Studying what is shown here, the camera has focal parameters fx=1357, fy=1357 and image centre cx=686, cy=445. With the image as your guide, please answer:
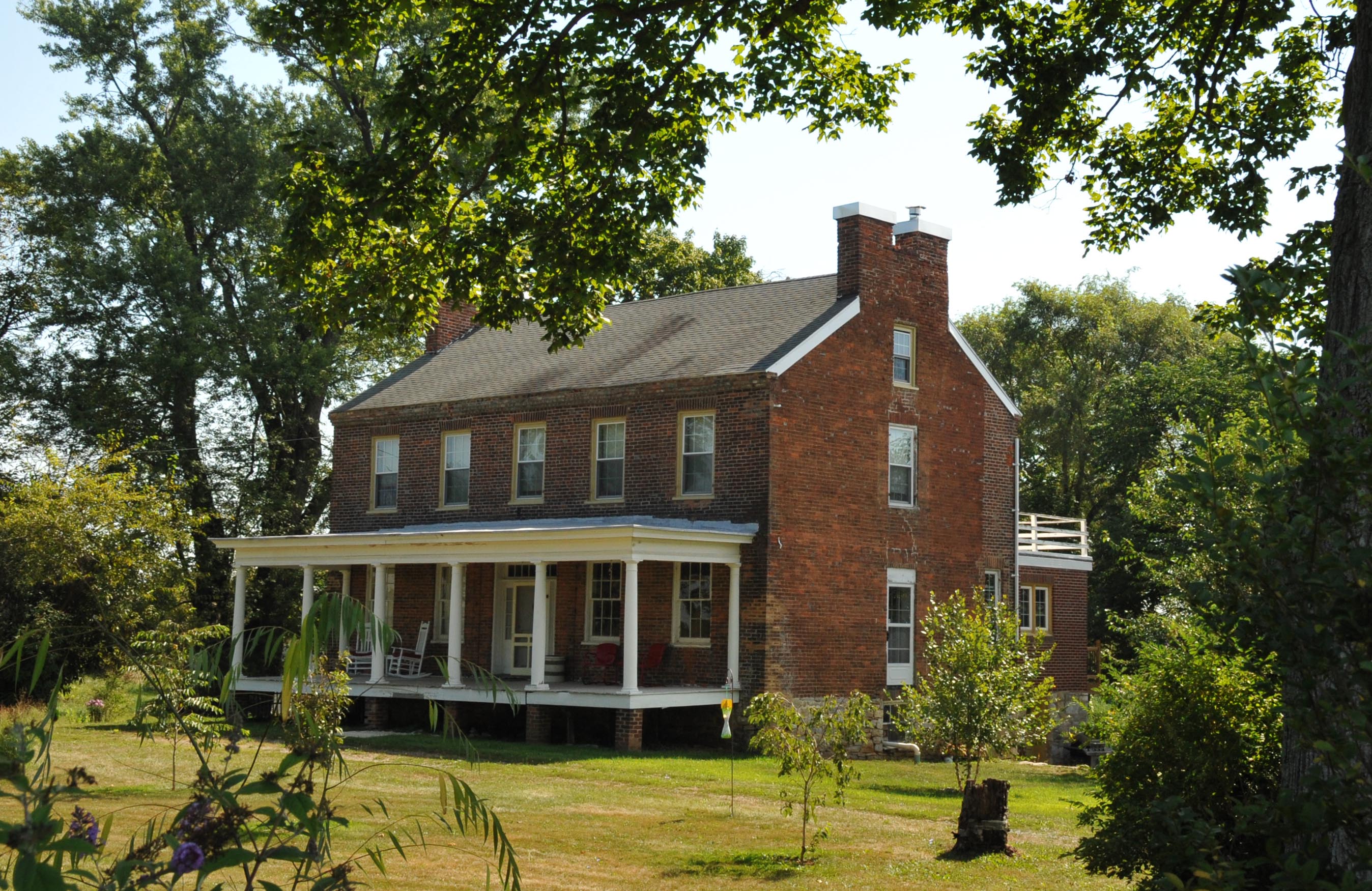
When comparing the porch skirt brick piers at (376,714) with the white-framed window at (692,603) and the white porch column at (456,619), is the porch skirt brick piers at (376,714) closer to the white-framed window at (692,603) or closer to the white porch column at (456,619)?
the white porch column at (456,619)

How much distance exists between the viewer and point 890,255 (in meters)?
27.8

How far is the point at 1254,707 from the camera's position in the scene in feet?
31.6

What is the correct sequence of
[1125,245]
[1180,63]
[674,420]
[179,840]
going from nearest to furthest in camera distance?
[179,840] < [1180,63] < [1125,245] < [674,420]

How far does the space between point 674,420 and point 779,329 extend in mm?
2783

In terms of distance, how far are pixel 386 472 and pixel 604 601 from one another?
25.3ft

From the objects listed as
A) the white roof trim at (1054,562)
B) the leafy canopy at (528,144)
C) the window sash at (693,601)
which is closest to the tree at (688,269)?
the white roof trim at (1054,562)

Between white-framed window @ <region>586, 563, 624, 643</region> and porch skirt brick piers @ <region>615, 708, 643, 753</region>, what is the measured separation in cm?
364

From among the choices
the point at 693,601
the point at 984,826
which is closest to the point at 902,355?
the point at 693,601

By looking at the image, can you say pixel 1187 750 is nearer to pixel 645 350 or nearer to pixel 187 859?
pixel 187 859

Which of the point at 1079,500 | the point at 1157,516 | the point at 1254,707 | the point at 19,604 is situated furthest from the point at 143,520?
the point at 1079,500

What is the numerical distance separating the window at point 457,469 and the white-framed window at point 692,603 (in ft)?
21.3

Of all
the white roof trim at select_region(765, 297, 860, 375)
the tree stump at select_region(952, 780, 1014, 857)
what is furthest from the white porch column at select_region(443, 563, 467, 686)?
the tree stump at select_region(952, 780, 1014, 857)

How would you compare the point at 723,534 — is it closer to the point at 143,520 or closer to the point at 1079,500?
the point at 143,520

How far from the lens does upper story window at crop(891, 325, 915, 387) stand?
91.9 feet
